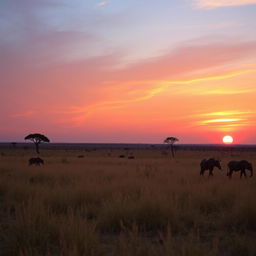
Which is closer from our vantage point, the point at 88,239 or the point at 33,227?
the point at 88,239

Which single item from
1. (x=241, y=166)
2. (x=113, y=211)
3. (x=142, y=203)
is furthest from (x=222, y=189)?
(x=241, y=166)

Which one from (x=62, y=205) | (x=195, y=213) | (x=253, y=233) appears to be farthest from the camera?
(x=62, y=205)

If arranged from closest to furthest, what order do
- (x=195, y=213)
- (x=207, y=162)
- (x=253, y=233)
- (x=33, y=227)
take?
1. (x=33, y=227)
2. (x=253, y=233)
3. (x=195, y=213)
4. (x=207, y=162)

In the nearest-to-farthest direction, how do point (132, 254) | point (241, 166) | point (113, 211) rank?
point (132, 254) → point (113, 211) → point (241, 166)

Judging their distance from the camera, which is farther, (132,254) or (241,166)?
(241,166)

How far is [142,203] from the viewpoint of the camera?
835cm

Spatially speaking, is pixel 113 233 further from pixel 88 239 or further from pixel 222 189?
pixel 222 189

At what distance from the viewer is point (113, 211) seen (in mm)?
7883

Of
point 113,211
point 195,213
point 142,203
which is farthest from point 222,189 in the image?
point 113,211

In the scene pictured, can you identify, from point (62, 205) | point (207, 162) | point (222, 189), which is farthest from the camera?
point (207, 162)

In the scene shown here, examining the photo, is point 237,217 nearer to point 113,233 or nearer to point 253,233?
point 253,233

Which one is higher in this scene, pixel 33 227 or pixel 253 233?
pixel 33 227

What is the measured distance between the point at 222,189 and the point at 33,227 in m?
7.83

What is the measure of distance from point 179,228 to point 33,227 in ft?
10.6
